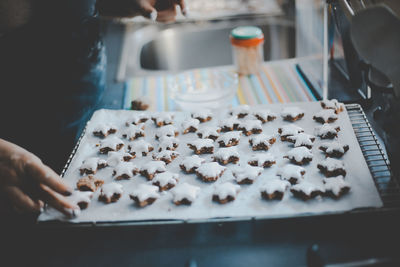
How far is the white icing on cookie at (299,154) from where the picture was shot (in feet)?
3.61

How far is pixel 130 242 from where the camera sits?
3.05 feet

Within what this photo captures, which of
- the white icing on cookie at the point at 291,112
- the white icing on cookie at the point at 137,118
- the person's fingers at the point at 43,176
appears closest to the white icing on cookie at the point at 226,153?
the white icing on cookie at the point at 291,112

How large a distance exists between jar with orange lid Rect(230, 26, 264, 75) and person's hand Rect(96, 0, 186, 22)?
13.9 inches

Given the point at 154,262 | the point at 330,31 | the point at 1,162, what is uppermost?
the point at 330,31

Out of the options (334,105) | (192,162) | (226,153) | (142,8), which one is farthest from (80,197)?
(334,105)

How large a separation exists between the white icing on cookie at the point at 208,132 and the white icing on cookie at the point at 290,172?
0.29 metres

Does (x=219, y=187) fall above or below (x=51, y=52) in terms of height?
below

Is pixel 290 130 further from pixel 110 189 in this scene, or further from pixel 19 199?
pixel 19 199

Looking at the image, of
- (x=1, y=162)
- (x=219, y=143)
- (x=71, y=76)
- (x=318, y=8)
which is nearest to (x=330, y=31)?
(x=318, y=8)

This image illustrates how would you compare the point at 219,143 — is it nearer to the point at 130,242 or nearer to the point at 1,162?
the point at 130,242

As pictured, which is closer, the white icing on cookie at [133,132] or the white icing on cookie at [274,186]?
the white icing on cookie at [274,186]

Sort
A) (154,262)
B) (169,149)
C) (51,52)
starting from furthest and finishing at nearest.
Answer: (51,52) → (169,149) → (154,262)

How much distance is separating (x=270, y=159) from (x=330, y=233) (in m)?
0.29

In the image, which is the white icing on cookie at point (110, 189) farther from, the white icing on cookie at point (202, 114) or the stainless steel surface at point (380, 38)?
the stainless steel surface at point (380, 38)
